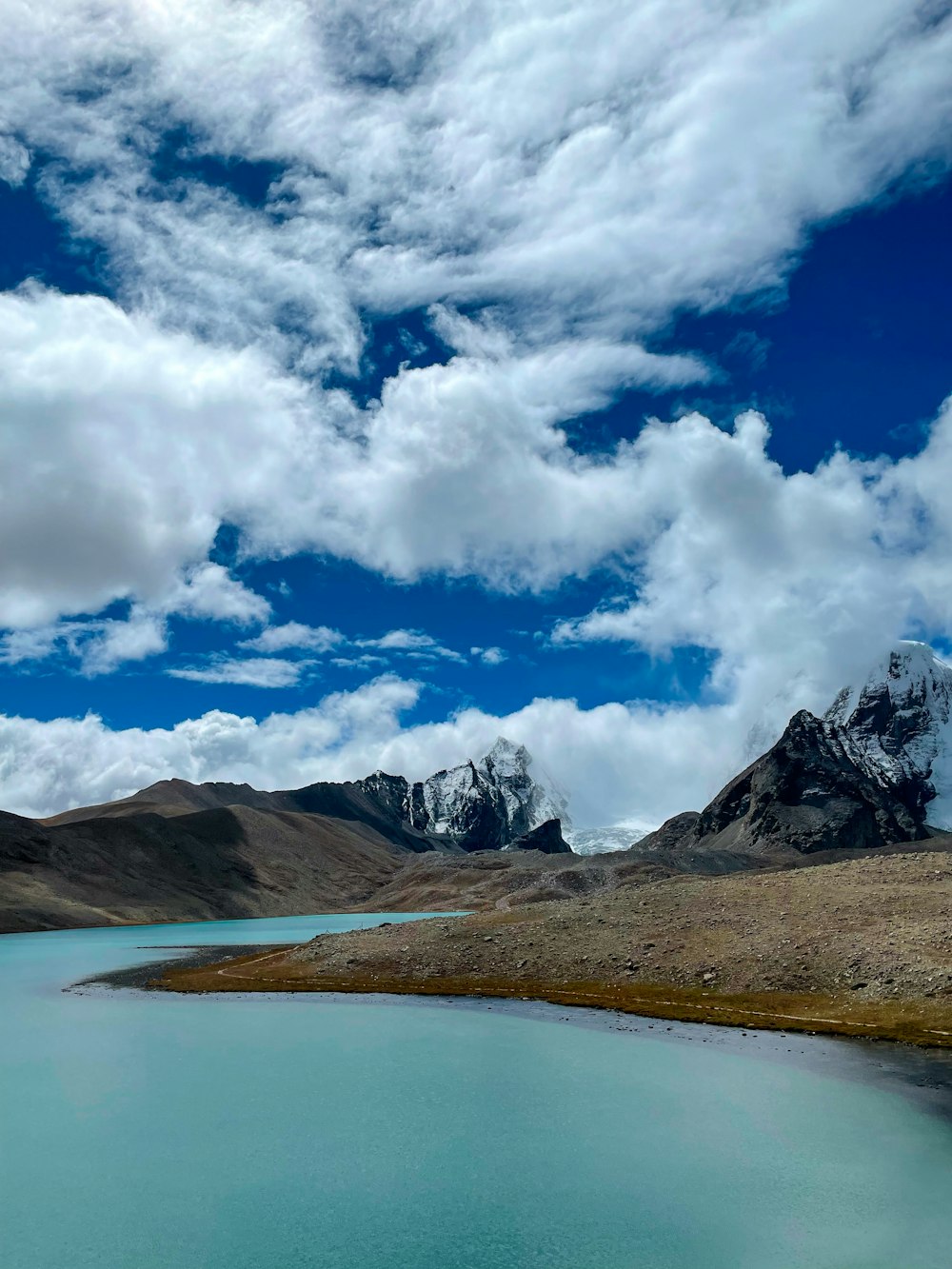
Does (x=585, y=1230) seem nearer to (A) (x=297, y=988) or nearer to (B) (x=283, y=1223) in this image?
(B) (x=283, y=1223)

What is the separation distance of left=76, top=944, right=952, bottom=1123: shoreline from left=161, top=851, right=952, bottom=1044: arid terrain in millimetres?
869

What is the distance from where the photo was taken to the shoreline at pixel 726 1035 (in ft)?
119

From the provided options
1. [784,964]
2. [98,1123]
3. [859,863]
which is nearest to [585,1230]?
[98,1123]

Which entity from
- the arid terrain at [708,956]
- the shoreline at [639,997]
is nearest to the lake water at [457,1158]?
the shoreline at [639,997]

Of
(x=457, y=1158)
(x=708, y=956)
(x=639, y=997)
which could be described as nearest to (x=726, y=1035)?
(x=639, y=997)

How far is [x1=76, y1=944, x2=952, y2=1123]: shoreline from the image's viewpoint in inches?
1427

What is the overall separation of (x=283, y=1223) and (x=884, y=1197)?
15.8 meters

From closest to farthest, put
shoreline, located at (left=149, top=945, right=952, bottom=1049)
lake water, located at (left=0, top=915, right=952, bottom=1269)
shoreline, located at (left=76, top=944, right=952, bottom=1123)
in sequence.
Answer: lake water, located at (left=0, top=915, right=952, bottom=1269) → shoreline, located at (left=76, top=944, right=952, bottom=1123) → shoreline, located at (left=149, top=945, right=952, bottom=1049)

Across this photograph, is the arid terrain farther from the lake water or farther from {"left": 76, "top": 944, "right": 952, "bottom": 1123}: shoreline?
the lake water

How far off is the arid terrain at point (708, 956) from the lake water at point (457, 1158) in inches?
416

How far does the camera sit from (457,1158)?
2850 cm

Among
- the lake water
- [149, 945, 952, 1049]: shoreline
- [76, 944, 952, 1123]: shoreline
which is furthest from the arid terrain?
the lake water

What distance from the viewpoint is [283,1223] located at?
23.3 metres

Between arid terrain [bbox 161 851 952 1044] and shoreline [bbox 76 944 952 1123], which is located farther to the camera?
arid terrain [bbox 161 851 952 1044]
